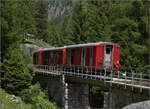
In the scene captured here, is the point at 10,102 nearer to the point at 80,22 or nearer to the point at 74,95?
the point at 74,95

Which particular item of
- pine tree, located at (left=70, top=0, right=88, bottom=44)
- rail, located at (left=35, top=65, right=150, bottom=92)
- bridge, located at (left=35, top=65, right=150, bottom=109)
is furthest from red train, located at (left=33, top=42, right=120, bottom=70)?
pine tree, located at (left=70, top=0, right=88, bottom=44)

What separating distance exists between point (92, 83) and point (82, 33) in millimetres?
21697

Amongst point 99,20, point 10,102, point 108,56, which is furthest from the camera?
point 99,20

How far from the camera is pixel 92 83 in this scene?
17.8 m

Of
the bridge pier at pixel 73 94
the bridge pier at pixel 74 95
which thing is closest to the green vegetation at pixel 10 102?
the bridge pier at pixel 73 94

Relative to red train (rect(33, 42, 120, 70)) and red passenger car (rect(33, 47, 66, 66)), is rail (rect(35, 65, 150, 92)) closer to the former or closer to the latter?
red train (rect(33, 42, 120, 70))

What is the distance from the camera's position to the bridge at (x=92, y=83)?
13.6m

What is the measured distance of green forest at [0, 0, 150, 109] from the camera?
24.2 metres

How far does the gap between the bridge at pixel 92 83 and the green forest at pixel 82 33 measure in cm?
183

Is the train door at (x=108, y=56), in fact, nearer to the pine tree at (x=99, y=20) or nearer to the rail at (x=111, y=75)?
the rail at (x=111, y=75)

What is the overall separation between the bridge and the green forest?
6.02 feet

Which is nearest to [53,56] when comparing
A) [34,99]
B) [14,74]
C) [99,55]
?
[14,74]

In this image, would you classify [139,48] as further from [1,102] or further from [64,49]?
[1,102]

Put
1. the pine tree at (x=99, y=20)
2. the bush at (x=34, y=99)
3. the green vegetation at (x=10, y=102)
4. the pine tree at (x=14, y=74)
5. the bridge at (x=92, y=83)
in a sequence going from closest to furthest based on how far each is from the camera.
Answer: the bridge at (x=92, y=83), the green vegetation at (x=10, y=102), the pine tree at (x=14, y=74), the bush at (x=34, y=99), the pine tree at (x=99, y=20)
